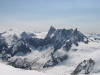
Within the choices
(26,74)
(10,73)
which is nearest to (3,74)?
(10,73)

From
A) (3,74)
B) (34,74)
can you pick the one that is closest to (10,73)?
(3,74)

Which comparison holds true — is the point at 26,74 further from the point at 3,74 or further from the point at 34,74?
the point at 3,74

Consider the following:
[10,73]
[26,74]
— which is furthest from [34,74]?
[10,73]

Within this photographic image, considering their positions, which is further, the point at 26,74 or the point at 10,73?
the point at 26,74

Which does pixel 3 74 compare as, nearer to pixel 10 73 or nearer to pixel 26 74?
pixel 10 73

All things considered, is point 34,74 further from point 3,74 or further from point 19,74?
point 3,74

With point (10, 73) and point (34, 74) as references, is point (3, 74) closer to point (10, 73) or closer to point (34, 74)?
point (10, 73)
